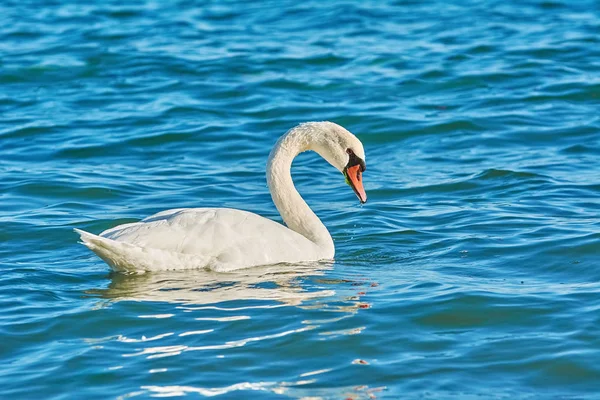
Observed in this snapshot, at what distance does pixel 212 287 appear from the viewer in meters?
7.92

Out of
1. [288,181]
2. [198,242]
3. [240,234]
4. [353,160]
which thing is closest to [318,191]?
[288,181]

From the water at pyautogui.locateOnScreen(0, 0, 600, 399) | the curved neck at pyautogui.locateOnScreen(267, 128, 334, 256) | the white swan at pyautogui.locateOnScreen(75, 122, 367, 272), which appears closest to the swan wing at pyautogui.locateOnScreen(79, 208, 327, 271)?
the white swan at pyautogui.locateOnScreen(75, 122, 367, 272)

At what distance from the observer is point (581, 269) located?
27.7ft

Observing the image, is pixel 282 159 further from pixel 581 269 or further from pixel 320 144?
pixel 581 269

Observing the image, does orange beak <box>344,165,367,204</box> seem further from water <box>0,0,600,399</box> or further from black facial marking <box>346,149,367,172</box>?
water <box>0,0,600,399</box>

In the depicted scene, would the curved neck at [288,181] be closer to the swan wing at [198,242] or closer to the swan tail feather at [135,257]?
the swan wing at [198,242]

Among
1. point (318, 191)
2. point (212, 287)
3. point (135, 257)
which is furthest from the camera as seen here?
point (318, 191)

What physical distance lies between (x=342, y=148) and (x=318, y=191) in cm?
247

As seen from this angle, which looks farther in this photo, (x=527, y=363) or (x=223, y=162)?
(x=223, y=162)

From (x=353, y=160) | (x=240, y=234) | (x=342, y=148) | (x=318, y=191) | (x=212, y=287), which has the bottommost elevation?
(x=318, y=191)

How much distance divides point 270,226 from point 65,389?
9.38 feet

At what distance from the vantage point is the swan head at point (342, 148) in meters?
9.21

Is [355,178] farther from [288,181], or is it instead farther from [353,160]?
[288,181]

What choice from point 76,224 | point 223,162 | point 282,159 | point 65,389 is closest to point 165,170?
point 223,162
